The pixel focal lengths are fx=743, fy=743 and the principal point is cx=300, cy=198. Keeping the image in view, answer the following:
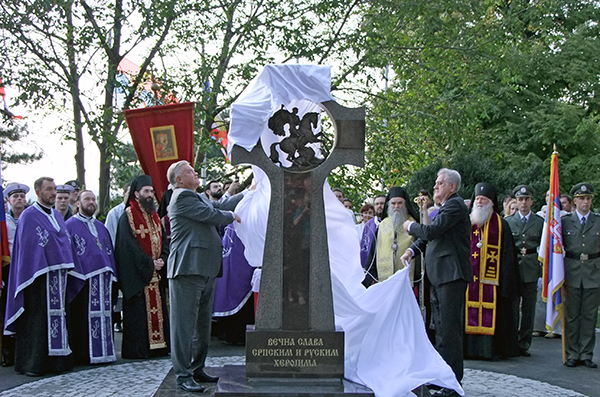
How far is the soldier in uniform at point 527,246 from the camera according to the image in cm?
1027

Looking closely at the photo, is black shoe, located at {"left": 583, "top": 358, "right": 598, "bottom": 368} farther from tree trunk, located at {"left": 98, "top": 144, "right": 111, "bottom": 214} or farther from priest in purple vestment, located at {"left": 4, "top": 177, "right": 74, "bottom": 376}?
tree trunk, located at {"left": 98, "top": 144, "right": 111, "bottom": 214}

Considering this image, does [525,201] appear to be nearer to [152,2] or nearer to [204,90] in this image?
[204,90]

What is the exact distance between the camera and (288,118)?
676cm

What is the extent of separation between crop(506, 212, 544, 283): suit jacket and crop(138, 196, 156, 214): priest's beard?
4.94m

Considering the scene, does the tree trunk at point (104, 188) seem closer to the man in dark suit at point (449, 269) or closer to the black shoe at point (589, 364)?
the man in dark suit at point (449, 269)

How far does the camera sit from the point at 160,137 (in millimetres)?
10938

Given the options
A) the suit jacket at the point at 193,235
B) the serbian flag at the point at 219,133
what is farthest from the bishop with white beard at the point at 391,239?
the serbian flag at the point at 219,133

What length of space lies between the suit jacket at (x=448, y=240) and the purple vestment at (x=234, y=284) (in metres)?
3.77

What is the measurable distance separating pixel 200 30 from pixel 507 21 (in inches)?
238

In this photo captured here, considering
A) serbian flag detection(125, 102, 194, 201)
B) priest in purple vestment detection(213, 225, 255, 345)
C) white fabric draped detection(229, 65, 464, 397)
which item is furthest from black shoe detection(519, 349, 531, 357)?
serbian flag detection(125, 102, 194, 201)

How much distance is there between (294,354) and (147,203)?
341 cm

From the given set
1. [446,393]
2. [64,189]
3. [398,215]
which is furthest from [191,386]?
[64,189]

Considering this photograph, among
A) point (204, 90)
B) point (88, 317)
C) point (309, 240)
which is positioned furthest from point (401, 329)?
point (204, 90)

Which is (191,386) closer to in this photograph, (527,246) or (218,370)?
(218,370)
